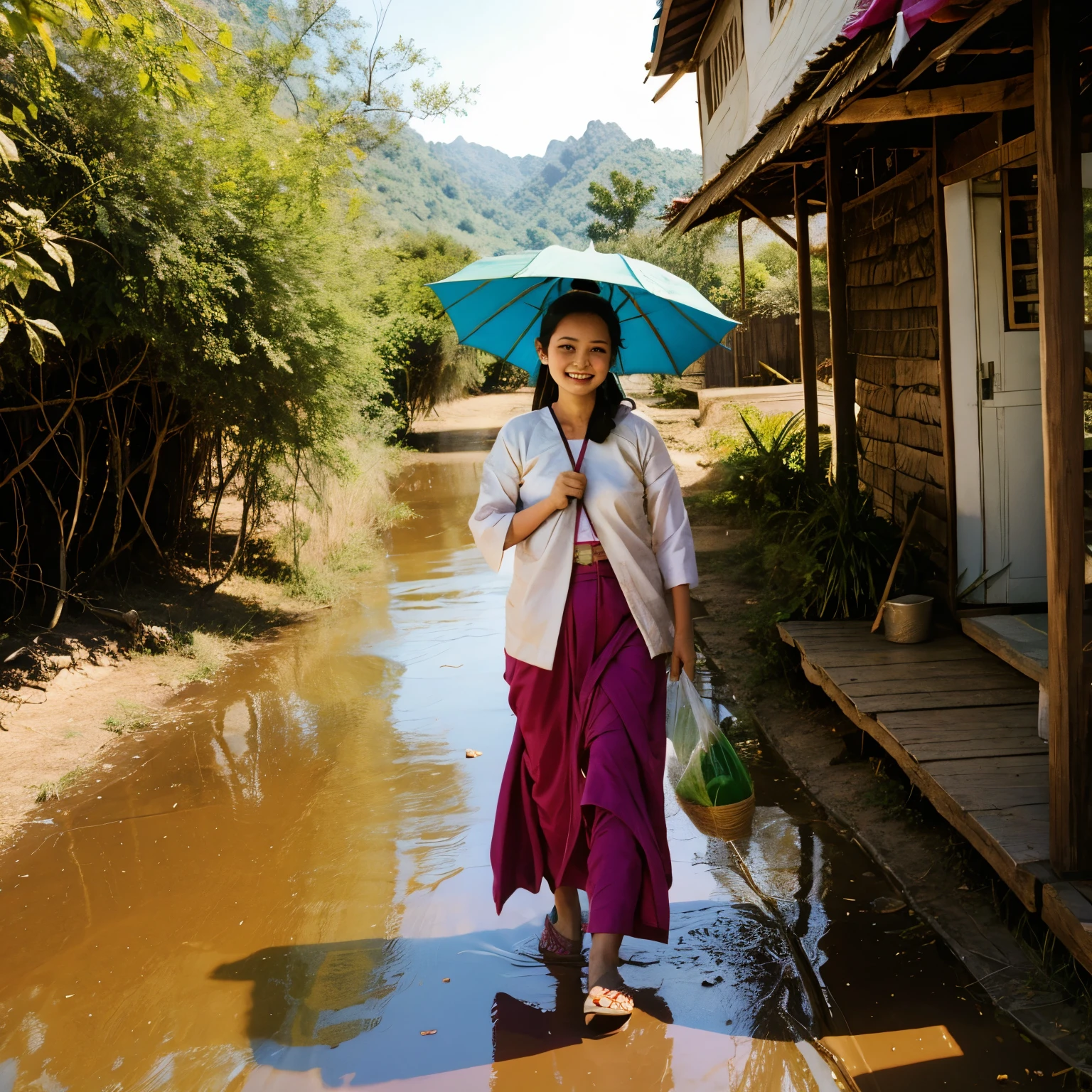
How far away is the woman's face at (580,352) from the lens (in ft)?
10.3

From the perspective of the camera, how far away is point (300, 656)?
7.44 m

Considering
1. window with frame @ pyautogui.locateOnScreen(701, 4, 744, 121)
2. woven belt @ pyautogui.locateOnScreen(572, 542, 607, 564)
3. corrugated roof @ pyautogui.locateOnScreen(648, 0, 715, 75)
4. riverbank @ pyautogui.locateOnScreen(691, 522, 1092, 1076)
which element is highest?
corrugated roof @ pyautogui.locateOnScreen(648, 0, 715, 75)

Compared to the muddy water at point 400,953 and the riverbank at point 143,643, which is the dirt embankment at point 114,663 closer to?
the riverbank at point 143,643

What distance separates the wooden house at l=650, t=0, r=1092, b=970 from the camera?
280 cm

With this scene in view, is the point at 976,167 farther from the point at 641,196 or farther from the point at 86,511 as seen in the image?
the point at 641,196

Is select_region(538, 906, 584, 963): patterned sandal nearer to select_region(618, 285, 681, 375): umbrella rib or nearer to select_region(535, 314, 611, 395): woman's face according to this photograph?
select_region(535, 314, 611, 395): woman's face

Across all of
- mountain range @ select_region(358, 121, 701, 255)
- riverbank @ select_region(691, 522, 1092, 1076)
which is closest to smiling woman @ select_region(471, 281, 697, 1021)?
riverbank @ select_region(691, 522, 1092, 1076)

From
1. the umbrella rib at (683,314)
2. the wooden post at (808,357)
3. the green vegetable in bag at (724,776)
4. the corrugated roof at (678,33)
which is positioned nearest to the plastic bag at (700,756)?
the green vegetable in bag at (724,776)

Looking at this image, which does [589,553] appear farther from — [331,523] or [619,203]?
[619,203]

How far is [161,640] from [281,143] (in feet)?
13.5

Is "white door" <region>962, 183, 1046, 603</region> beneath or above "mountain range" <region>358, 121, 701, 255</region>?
beneath

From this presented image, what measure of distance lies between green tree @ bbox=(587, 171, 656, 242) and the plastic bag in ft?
198

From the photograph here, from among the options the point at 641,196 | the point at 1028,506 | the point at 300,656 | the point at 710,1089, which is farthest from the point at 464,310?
the point at 641,196

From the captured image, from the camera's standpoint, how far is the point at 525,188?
513ft
